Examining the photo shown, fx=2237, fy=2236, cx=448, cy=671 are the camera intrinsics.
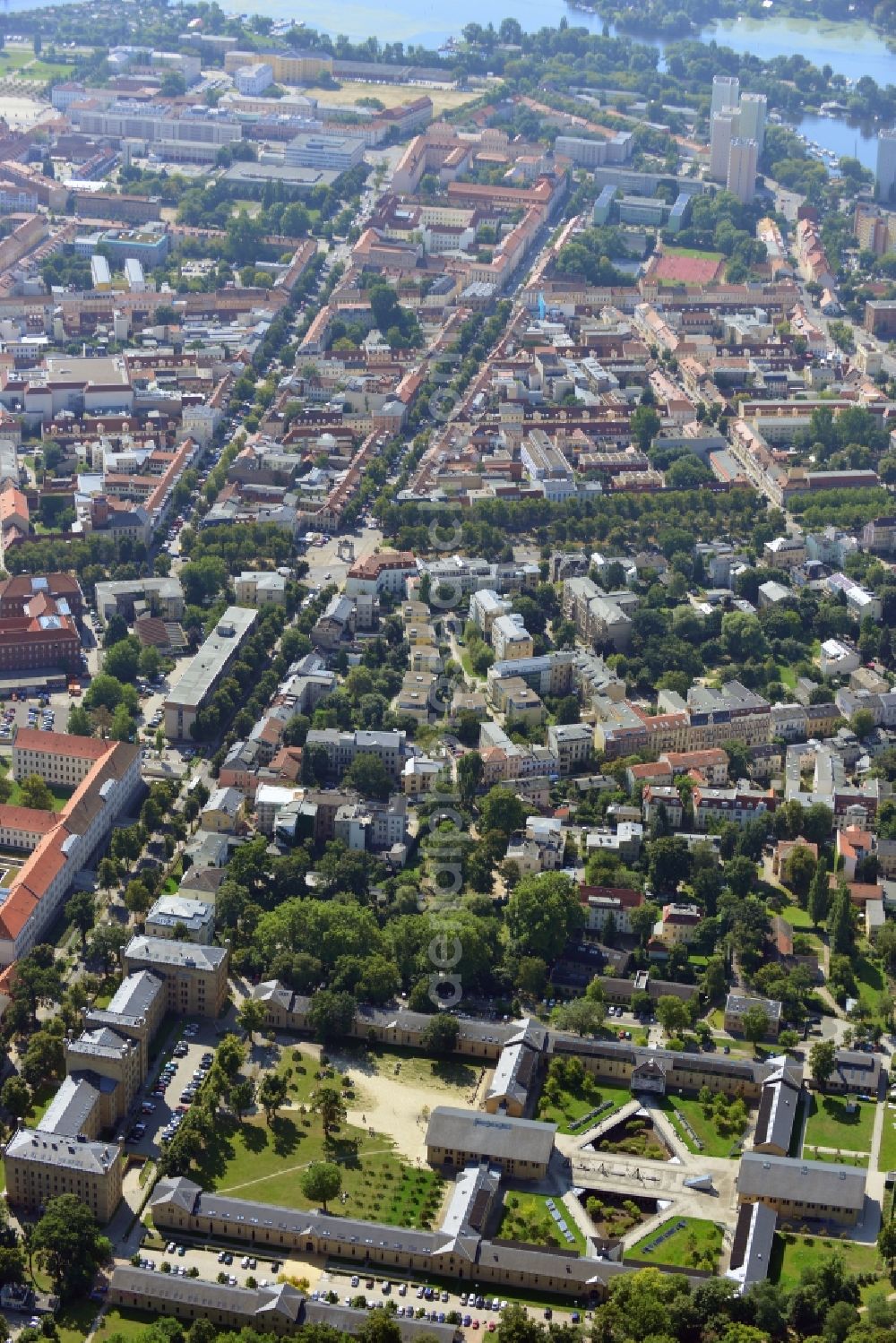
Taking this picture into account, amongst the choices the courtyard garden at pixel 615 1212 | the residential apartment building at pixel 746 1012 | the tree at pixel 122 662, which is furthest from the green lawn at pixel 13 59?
the courtyard garden at pixel 615 1212

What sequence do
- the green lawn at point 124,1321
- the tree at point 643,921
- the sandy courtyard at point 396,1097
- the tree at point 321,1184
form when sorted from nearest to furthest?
the green lawn at point 124,1321, the tree at point 321,1184, the sandy courtyard at point 396,1097, the tree at point 643,921

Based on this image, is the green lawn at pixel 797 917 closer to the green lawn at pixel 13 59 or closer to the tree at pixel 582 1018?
the tree at pixel 582 1018

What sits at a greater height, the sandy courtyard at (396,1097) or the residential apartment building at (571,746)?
the sandy courtyard at (396,1097)

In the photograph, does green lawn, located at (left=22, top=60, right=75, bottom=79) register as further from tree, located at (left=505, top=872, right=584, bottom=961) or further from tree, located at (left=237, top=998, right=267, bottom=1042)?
tree, located at (left=237, top=998, right=267, bottom=1042)

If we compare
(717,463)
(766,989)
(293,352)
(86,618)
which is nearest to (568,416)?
(717,463)

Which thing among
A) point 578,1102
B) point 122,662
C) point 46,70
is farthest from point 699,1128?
point 46,70

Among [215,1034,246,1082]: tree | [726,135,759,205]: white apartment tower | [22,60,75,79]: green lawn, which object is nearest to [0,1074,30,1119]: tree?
[215,1034,246,1082]: tree
